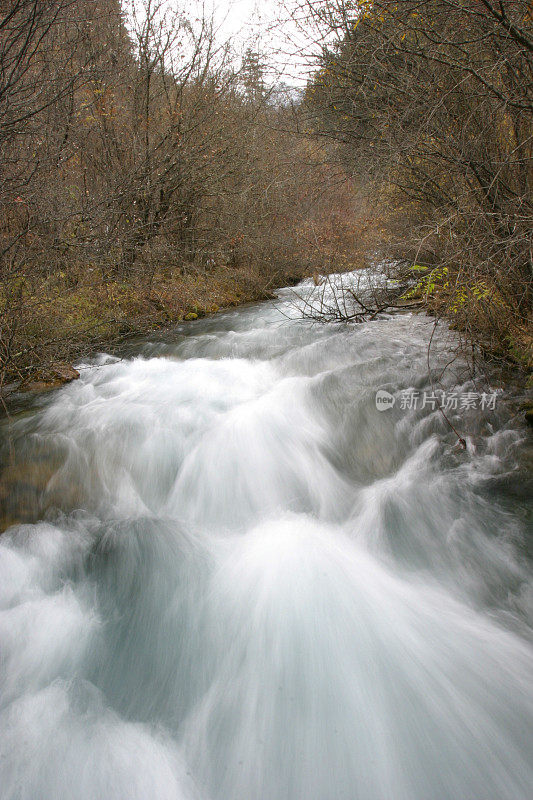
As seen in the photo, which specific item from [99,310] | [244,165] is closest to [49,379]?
[99,310]

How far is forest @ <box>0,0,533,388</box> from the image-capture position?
4.16 metres

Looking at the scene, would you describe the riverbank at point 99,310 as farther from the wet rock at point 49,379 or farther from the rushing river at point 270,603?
the rushing river at point 270,603

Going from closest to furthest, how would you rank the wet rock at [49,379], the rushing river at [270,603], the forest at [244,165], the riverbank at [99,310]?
the rushing river at [270,603] < the forest at [244,165] < the riverbank at [99,310] < the wet rock at [49,379]

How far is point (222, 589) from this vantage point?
3105mm

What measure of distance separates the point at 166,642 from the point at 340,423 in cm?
303

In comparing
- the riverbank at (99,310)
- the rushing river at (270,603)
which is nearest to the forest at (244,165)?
the riverbank at (99,310)

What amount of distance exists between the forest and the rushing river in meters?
1.48

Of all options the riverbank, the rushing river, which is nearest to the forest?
the riverbank

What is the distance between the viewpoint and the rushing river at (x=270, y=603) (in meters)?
2.05

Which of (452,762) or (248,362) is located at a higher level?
(248,362)

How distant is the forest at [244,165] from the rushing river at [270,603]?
148cm

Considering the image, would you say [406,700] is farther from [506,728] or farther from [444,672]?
[506,728]

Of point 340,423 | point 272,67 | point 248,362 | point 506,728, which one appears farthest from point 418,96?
point 506,728

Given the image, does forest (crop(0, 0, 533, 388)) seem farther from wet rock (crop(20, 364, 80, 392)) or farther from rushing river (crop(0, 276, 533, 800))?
rushing river (crop(0, 276, 533, 800))
